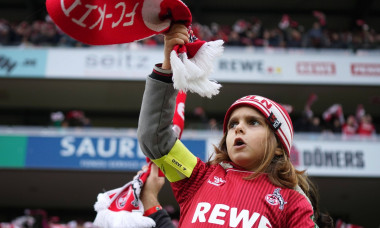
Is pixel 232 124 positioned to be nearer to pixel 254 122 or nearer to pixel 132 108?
pixel 254 122

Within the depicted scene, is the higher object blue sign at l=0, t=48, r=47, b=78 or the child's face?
the child's face

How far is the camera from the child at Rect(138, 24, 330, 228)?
4.05 feet

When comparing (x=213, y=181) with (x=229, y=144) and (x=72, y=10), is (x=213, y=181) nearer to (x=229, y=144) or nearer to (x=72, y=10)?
(x=229, y=144)

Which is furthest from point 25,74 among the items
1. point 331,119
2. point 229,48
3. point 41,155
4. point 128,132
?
point 331,119

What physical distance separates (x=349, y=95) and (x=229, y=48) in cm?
368

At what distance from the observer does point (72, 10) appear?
3.98ft

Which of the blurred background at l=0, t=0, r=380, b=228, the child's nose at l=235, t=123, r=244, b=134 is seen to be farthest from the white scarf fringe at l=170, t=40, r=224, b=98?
the blurred background at l=0, t=0, r=380, b=228

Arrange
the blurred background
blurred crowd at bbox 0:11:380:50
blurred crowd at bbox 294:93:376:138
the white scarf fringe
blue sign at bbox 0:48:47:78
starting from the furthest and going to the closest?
blurred crowd at bbox 0:11:380:50
blue sign at bbox 0:48:47:78
blurred crowd at bbox 294:93:376:138
the blurred background
the white scarf fringe

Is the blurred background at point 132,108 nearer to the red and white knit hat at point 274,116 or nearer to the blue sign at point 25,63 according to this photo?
the blue sign at point 25,63

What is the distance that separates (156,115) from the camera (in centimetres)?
125

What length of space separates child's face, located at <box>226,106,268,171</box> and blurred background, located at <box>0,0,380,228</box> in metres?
6.12

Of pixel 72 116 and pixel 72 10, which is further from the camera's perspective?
pixel 72 116

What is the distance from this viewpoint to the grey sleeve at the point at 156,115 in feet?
4.02

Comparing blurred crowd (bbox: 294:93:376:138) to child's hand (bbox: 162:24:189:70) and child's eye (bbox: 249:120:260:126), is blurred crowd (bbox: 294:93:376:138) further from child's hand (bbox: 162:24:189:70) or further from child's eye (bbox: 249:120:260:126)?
child's hand (bbox: 162:24:189:70)
